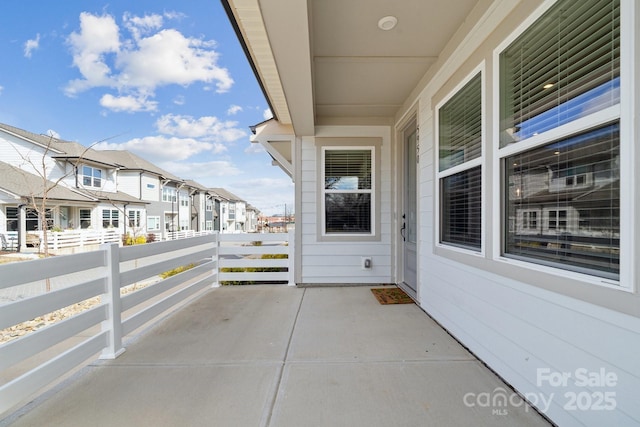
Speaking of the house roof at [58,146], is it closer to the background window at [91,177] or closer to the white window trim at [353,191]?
the background window at [91,177]

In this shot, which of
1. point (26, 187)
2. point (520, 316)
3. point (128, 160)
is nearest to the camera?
point (520, 316)

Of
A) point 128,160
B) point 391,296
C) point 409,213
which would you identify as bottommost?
point 391,296

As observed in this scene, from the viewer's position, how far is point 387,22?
7.36 feet

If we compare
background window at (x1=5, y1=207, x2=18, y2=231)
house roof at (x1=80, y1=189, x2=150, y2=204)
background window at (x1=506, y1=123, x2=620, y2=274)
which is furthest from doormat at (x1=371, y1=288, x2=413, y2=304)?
background window at (x1=5, y1=207, x2=18, y2=231)

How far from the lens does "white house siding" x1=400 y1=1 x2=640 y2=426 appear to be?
1.12m

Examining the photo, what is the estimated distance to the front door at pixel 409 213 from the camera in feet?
12.1

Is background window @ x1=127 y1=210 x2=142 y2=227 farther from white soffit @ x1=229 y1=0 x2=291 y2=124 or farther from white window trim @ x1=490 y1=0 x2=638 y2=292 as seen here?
white window trim @ x1=490 y1=0 x2=638 y2=292

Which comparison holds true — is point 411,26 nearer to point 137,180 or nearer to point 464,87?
point 464,87

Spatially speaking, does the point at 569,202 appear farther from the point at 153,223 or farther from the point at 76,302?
the point at 153,223

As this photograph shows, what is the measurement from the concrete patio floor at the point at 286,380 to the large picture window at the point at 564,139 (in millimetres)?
981

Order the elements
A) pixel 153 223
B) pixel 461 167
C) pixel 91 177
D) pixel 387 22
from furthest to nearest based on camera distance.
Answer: pixel 153 223
pixel 91 177
pixel 461 167
pixel 387 22

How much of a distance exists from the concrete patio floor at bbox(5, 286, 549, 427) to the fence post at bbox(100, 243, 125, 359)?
0.09 metres

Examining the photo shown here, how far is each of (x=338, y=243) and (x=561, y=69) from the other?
323cm

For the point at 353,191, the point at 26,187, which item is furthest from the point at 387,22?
the point at 26,187
